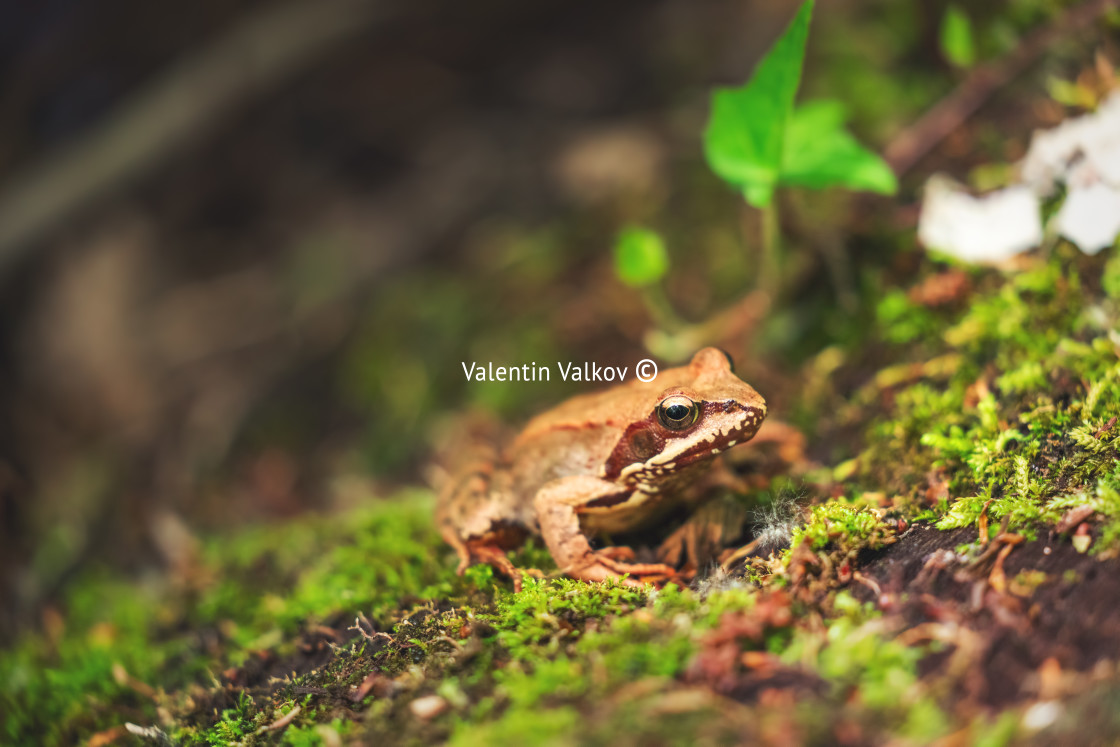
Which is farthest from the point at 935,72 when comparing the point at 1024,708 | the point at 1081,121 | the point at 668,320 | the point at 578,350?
the point at 1024,708

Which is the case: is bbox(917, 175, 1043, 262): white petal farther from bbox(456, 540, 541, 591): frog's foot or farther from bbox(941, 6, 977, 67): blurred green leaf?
bbox(456, 540, 541, 591): frog's foot

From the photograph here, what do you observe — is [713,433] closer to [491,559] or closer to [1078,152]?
[491,559]

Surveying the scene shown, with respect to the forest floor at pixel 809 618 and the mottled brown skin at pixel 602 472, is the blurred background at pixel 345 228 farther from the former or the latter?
the mottled brown skin at pixel 602 472

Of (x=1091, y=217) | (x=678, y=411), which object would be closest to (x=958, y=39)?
(x=1091, y=217)

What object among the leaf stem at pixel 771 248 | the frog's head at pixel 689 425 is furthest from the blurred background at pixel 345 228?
the frog's head at pixel 689 425

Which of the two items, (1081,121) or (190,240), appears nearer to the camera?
(1081,121)

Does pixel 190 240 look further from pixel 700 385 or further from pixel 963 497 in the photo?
pixel 963 497

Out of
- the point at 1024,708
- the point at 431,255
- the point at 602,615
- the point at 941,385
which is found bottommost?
the point at 1024,708
